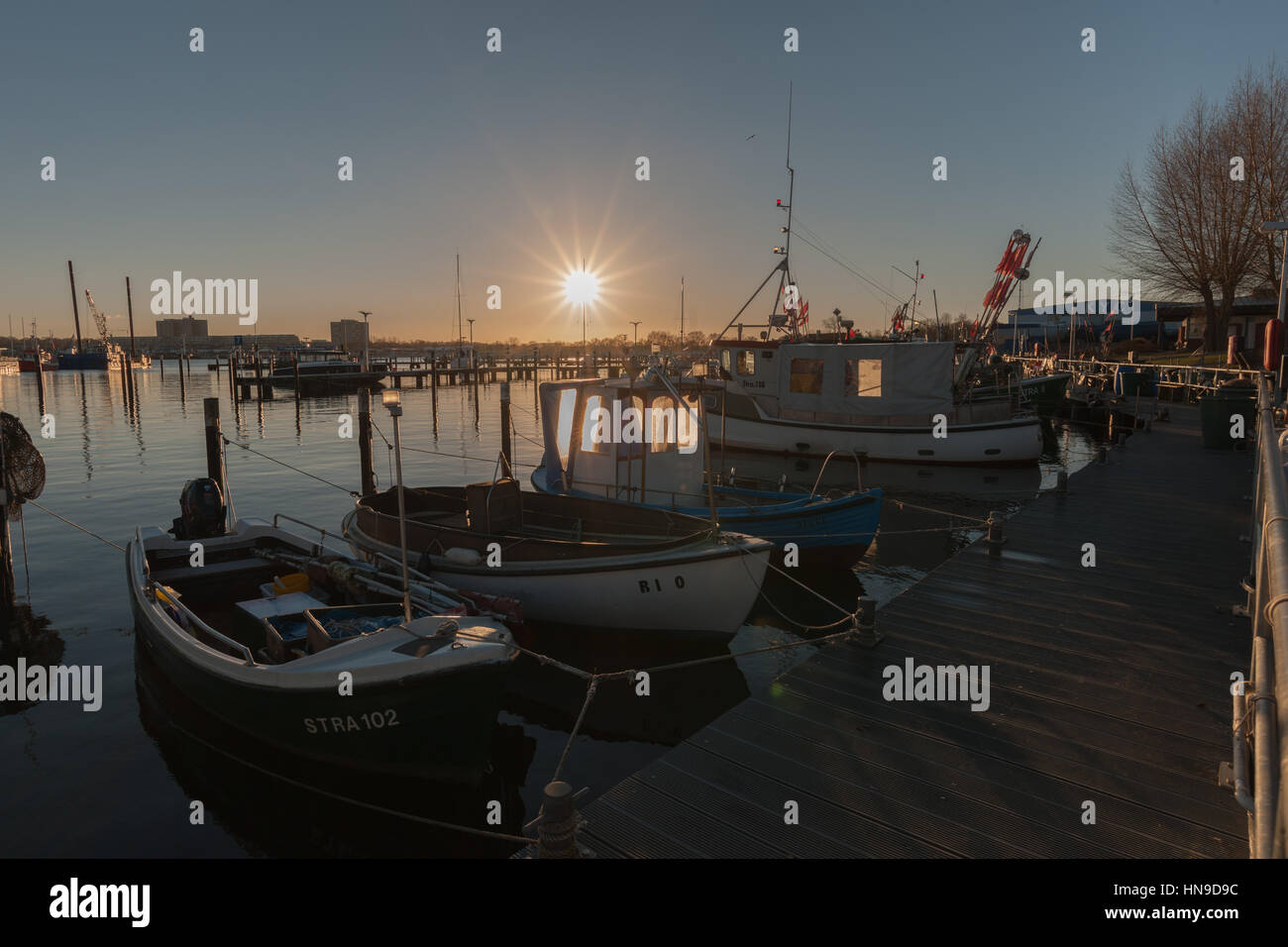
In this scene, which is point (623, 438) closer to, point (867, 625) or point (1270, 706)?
point (867, 625)

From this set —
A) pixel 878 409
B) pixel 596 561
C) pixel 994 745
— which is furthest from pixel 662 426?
pixel 878 409

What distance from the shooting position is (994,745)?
609 cm

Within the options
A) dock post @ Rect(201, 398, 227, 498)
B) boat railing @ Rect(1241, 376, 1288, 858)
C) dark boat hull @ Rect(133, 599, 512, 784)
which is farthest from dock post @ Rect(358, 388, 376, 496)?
boat railing @ Rect(1241, 376, 1288, 858)

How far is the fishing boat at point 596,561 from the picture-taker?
34.8ft

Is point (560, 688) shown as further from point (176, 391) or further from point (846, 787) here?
point (176, 391)

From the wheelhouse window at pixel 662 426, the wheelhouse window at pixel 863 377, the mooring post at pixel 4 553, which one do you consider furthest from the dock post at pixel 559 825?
the wheelhouse window at pixel 863 377

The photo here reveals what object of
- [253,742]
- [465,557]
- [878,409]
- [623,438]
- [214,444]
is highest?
[878,409]

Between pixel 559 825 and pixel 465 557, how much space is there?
A: 7.59 m

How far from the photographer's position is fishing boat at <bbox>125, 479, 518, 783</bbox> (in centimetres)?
701

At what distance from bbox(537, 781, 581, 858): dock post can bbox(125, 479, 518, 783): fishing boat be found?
261cm

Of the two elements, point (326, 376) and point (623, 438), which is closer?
point (623, 438)

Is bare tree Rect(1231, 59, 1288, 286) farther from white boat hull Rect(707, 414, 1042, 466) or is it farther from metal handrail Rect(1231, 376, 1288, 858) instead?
metal handrail Rect(1231, 376, 1288, 858)
